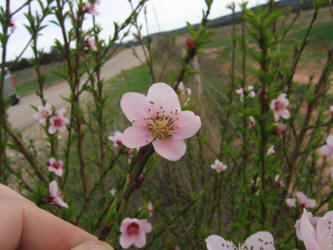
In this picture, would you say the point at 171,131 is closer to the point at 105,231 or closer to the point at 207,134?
the point at 105,231

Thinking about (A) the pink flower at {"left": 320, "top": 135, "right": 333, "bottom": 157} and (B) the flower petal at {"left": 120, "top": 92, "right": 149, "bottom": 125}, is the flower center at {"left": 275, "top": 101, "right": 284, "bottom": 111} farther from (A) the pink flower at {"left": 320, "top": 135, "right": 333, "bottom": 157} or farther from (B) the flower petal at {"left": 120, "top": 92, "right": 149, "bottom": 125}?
(B) the flower petal at {"left": 120, "top": 92, "right": 149, "bottom": 125}

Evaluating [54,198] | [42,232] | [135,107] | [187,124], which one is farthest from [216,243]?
[54,198]

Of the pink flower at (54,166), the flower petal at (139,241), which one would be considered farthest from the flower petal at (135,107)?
the pink flower at (54,166)

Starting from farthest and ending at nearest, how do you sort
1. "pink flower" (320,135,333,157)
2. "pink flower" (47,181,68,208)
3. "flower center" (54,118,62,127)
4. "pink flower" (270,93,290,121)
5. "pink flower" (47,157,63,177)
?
"flower center" (54,118,62,127) < "pink flower" (47,157,63,177) < "pink flower" (270,93,290,121) < "pink flower" (320,135,333,157) < "pink flower" (47,181,68,208)

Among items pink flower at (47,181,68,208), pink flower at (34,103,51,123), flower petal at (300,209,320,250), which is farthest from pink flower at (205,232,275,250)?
pink flower at (34,103,51,123)

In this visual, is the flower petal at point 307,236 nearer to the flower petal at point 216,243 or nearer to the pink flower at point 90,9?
the flower petal at point 216,243

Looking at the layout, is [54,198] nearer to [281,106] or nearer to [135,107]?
[135,107]
